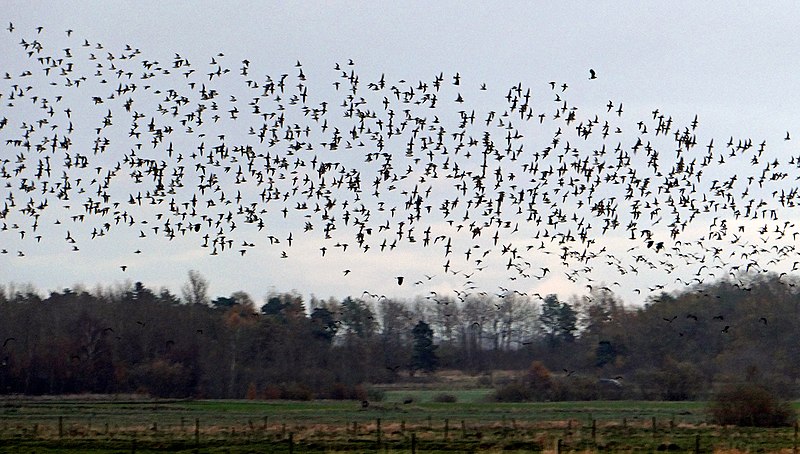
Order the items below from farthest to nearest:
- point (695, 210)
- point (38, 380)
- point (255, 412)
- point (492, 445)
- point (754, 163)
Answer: point (38, 380) → point (255, 412) → point (492, 445) → point (695, 210) → point (754, 163)

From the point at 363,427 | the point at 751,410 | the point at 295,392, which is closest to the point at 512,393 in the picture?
the point at 295,392

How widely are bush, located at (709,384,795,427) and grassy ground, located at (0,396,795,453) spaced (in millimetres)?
1220

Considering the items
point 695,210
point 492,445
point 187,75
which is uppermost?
point 187,75

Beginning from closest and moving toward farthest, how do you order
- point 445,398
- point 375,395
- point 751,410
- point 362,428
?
point 362,428 < point 751,410 < point 445,398 < point 375,395

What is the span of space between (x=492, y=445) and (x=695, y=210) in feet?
37.1

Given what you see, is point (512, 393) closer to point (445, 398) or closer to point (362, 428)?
point (445, 398)

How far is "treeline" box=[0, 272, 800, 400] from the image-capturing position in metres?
79.1

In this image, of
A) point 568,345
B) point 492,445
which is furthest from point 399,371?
point 492,445

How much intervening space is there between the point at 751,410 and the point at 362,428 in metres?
19.4

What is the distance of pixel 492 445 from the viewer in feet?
131

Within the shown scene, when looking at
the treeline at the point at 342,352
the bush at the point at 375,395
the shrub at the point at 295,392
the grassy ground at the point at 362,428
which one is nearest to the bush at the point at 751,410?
the grassy ground at the point at 362,428

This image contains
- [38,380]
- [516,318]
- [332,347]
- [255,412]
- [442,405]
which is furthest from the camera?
[516,318]

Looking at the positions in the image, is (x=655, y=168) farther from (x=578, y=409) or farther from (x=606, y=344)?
(x=606, y=344)

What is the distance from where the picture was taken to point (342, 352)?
86312 millimetres
